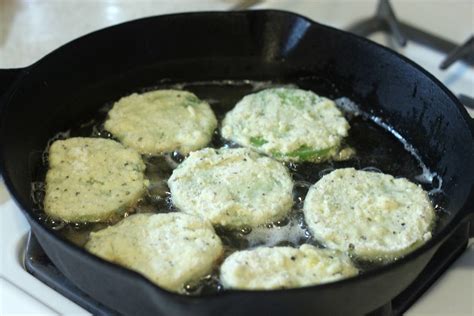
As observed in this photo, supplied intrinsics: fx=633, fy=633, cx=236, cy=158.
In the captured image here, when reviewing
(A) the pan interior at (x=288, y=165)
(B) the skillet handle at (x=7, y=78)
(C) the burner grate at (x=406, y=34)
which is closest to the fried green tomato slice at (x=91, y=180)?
(A) the pan interior at (x=288, y=165)

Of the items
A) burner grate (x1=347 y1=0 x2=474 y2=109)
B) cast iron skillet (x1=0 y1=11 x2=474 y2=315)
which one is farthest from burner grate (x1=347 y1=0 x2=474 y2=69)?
cast iron skillet (x1=0 y1=11 x2=474 y2=315)

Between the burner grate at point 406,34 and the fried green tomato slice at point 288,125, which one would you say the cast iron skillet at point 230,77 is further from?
the burner grate at point 406,34

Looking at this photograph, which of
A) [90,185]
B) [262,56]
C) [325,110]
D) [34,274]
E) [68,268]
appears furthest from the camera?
[262,56]

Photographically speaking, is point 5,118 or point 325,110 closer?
point 5,118

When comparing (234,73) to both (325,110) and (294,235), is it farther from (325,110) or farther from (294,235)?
(294,235)

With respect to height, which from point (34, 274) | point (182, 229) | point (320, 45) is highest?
point (320, 45)

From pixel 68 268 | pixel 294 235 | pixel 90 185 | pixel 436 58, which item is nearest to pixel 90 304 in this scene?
pixel 68 268
